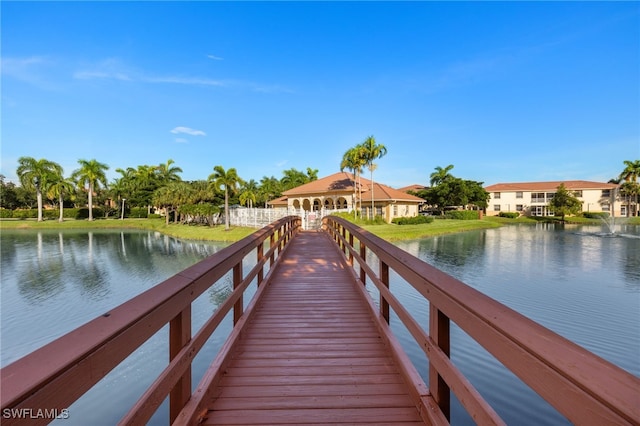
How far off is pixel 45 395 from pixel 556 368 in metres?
1.40

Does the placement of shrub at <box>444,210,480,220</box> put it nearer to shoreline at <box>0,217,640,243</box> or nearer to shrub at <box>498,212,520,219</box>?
shoreline at <box>0,217,640,243</box>

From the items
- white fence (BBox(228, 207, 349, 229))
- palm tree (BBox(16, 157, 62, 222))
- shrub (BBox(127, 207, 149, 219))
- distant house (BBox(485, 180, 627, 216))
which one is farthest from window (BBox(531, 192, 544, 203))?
palm tree (BBox(16, 157, 62, 222))

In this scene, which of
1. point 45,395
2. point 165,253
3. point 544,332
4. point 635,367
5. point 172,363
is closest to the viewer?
point 45,395

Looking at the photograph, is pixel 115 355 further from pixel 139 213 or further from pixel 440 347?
pixel 139 213

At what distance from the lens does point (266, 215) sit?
97.1 feet

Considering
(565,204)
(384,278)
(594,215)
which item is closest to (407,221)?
(565,204)

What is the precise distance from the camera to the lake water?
4906mm

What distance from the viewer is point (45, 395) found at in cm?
82

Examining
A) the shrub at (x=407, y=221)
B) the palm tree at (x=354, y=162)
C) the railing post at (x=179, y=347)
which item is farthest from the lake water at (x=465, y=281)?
the palm tree at (x=354, y=162)

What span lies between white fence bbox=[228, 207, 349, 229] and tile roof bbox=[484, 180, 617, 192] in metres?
35.1

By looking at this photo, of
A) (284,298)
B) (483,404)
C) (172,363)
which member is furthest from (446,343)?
(284,298)

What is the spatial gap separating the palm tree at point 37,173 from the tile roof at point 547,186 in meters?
64.7

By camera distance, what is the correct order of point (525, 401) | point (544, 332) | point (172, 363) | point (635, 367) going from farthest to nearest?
point (635, 367) < point (525, 401) < point (172, 363) < point (544, 332)

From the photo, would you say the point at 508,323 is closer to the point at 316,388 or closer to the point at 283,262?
the point at 316,388
